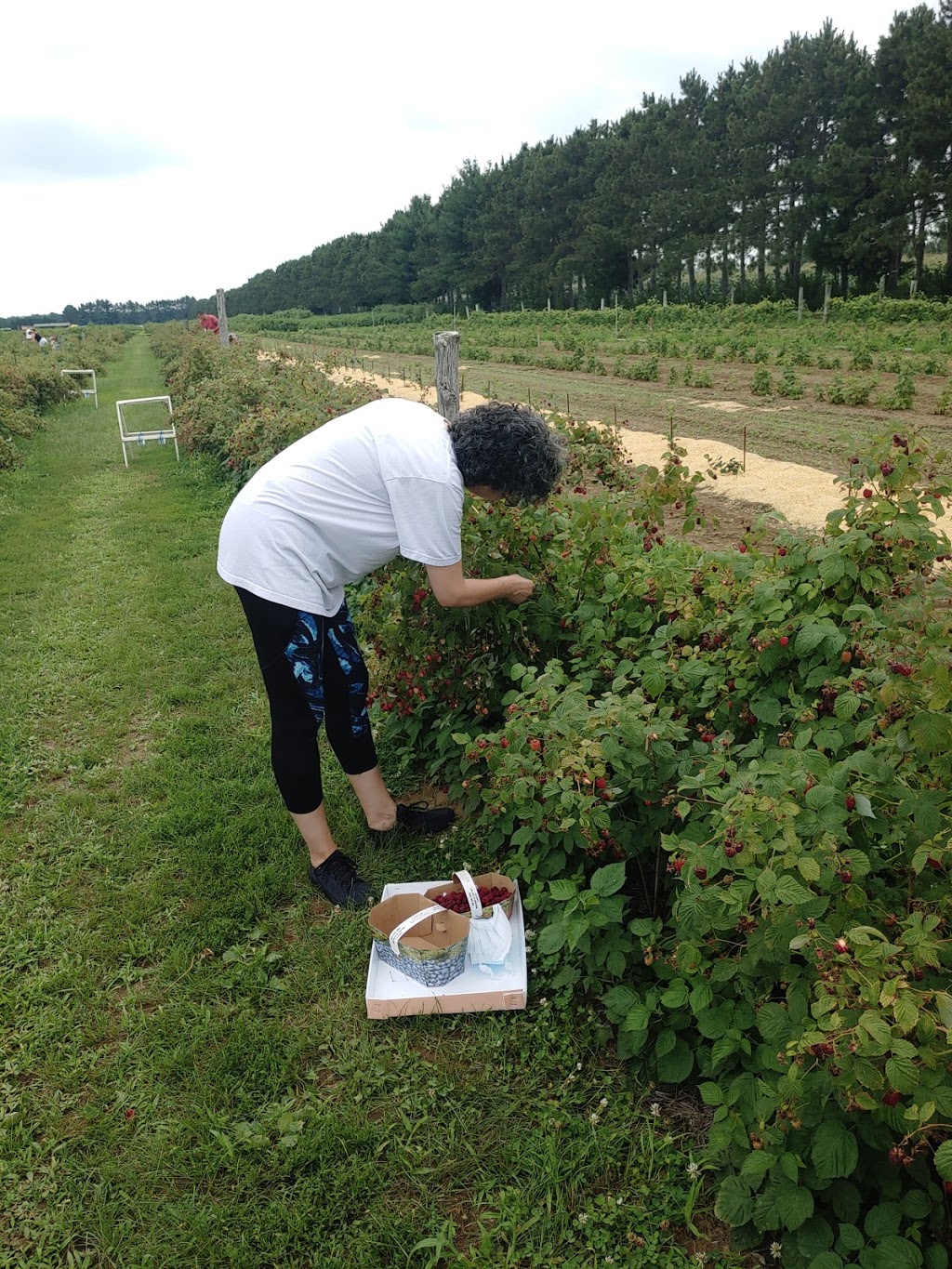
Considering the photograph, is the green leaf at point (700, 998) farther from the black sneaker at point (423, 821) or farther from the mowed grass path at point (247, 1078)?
the black sneaker at point (423, 821)

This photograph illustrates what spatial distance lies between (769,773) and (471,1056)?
43.8 inches

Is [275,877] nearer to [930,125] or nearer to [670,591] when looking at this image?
[670,591]

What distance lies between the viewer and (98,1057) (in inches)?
88.5

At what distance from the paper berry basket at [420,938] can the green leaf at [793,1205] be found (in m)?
0.97

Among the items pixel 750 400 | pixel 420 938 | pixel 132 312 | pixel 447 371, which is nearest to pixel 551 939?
pixel 420 938

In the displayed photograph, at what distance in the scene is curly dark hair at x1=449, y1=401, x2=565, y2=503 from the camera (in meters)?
2.33

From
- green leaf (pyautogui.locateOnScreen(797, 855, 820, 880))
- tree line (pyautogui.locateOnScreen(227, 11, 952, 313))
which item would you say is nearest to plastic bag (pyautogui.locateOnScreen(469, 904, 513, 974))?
green leaf (pyautogui.locateOnScreen(797, 855, 820, 880))

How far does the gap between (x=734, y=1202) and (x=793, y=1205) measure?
0.17 m

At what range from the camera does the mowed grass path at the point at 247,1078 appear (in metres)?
1.80

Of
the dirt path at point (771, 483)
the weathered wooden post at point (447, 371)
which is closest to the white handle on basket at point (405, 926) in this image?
the weathered wooden post at point (447, 371)

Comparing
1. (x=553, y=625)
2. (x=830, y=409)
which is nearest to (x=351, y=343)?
(x=830, y=409)

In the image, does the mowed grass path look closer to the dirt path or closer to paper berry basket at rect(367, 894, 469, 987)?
paper berry basket at rect(367, 894, 469, 987)

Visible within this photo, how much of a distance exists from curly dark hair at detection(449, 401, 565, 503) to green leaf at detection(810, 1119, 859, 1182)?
166cm

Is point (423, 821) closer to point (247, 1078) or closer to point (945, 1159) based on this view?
point (247, 1078)
